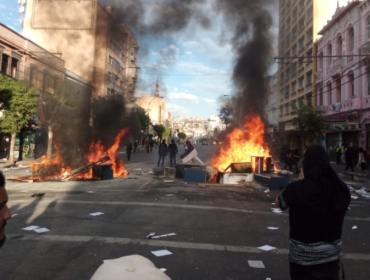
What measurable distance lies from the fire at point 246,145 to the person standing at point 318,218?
11.4m

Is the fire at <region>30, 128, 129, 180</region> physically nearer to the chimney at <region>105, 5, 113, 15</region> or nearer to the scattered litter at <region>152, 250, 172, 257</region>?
the chimney at <region>105, 5, 113, 15</region>

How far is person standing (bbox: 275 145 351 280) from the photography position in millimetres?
2059

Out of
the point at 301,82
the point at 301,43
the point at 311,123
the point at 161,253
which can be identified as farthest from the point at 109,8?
the point at 301,82

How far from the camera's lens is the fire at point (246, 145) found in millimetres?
14180

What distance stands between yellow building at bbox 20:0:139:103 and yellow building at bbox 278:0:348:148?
40.5 feet

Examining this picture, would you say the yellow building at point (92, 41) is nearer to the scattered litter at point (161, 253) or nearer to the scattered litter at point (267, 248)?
the scattered litter at point (161, 253)

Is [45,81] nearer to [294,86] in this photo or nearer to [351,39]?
[351,39]

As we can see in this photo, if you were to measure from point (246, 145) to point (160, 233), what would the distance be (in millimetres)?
10500

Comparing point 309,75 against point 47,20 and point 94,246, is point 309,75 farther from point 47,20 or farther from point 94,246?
point 94,246

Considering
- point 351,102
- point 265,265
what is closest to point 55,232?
point 265,265

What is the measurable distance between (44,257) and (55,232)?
1092 millimetres

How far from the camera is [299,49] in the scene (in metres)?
31.4

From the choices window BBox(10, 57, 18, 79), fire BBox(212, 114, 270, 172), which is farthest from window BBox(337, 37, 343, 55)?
window BBox(10, 57, 18, 79)

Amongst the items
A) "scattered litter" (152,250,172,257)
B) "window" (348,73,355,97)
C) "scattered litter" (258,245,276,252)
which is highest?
"window" (348,73,355,97)
